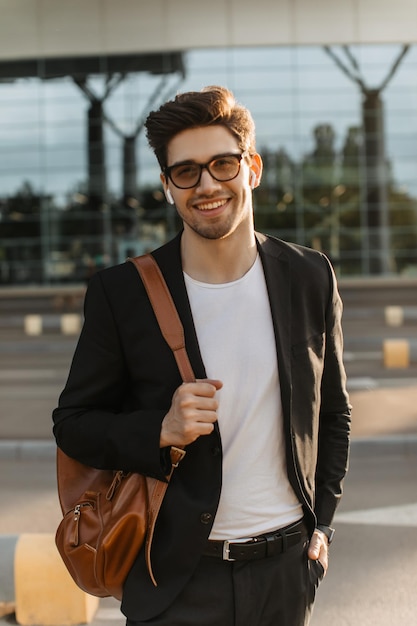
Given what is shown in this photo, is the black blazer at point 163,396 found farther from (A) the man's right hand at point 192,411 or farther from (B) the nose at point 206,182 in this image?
(B) the nose at point 206,182

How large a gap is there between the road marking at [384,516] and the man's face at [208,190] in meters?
4.40

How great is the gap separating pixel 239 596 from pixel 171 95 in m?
33.9

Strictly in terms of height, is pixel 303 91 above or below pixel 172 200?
above

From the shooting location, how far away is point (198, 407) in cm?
185

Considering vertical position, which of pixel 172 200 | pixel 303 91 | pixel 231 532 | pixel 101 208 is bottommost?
pixel 231 532

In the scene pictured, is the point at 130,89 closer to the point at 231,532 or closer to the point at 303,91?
the point at 303,91

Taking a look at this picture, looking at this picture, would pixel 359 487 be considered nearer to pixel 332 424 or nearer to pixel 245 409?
pixel 332 424

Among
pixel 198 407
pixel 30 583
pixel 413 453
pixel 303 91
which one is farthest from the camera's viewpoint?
pixel 303 91

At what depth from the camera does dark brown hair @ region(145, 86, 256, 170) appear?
1978mm

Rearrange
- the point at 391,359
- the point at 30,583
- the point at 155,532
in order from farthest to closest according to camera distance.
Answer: the point at 391,359, the point at 30,583, the point at 155,532

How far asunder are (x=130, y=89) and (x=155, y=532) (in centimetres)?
3413

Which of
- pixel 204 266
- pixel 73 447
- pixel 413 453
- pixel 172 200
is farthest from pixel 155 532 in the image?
pixel 413 453

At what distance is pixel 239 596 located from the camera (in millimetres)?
1979

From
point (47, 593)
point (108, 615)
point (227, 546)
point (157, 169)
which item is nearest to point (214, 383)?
point (227, 546)
